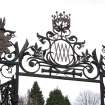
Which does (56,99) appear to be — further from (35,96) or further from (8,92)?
(8,92)

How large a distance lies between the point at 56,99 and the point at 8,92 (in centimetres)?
2387

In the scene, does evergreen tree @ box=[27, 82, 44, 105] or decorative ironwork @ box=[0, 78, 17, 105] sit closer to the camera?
decorative ironwork @ box=[0, 78, 17, 105]

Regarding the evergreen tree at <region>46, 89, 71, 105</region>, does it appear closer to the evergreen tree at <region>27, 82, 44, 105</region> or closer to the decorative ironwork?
the evergreen tree at <region>27, 82, 44, 105</region>

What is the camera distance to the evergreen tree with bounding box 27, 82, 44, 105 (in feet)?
108

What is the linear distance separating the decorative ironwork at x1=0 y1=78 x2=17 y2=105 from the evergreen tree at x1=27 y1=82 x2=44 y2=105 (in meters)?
22.4

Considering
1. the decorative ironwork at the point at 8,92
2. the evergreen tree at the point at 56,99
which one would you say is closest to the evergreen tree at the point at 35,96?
the evergreen tree at the point at 56,99

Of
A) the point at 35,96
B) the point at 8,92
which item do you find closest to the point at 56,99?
the point at 35,96

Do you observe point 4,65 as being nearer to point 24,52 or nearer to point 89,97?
point 24,52

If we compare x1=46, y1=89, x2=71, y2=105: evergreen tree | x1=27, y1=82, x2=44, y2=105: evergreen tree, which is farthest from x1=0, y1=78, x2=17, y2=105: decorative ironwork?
x1=46, y1=89, x2=71, y2=105: evergreen tree

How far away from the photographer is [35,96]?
33750 millimetres

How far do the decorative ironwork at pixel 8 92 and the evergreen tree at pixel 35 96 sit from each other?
22389 mm

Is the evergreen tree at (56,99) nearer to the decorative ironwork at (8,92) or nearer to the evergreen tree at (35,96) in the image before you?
the evergreen tree at (35,96)

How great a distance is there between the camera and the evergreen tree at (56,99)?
33500 millimetres

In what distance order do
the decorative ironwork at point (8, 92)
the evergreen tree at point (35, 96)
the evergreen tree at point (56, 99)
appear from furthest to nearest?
the evergreen tree at point (56, 99) < the evergreen tree at point (35, 96) < the decorative ironwork at point (8, 92)
